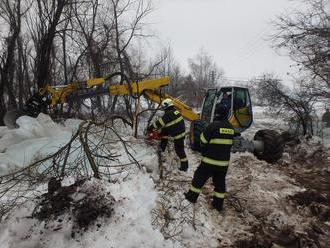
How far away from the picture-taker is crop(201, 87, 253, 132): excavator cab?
1152 cm

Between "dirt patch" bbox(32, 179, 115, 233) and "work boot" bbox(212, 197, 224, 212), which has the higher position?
"dirt patch" bbox(32, 179, 115, 233)

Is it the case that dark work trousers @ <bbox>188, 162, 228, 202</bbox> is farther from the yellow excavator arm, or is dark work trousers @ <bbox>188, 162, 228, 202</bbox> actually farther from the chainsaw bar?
the chainsaw bar

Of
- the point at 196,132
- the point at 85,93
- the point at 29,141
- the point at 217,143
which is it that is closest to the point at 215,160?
the point at 217,143

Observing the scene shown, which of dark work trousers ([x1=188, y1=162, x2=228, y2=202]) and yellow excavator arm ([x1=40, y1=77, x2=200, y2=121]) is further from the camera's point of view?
yellow excavator arm ([x1=40, y1=77, x2=200, y2=121])

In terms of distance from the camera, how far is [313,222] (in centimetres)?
632

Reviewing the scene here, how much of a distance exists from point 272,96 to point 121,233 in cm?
1382

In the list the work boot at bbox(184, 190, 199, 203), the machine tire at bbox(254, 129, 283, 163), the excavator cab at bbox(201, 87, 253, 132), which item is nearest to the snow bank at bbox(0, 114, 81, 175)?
the work boot at bbox(184, 190, 199, 203)

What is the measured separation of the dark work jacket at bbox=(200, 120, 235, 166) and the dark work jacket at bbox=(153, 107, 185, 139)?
2.53 metres

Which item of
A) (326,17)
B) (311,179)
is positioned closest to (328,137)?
(326,17)

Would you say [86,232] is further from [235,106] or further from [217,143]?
[235,106]

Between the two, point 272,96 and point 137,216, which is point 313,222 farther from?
point 272,96

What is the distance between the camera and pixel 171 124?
912cm

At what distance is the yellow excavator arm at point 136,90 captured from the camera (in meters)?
10.8

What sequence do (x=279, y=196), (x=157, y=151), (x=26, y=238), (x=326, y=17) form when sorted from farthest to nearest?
1. (x=326, y=17)
2. (x=157, y=151)
3. (x=279, y=196)
4. (x=26, y=238)
